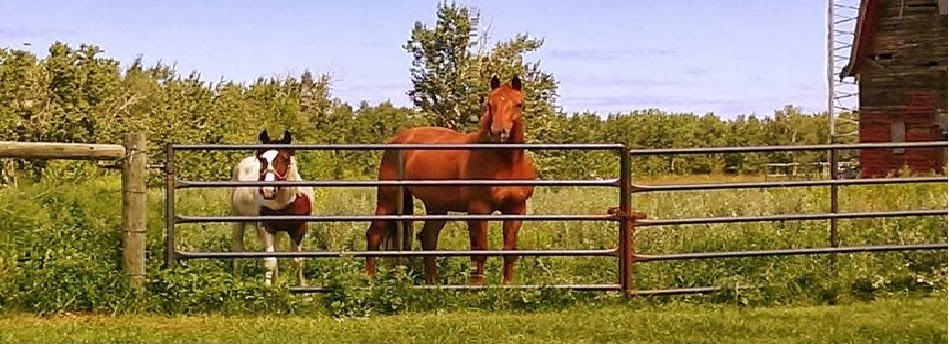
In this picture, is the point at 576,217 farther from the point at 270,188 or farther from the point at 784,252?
the point at 270,188

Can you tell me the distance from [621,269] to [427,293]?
134 cm

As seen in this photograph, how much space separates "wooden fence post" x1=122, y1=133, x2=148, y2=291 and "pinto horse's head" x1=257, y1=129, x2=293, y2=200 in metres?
1.40

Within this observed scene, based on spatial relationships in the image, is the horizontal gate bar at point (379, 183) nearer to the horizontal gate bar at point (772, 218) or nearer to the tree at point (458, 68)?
the horizontal gate bar at point (772, 218)

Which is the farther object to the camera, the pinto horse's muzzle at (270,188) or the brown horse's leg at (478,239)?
the pinto horse's muzzle at (270,188)

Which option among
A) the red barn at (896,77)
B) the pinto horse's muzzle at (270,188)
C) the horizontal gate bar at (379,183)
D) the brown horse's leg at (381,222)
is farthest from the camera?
the red barn at (896,77)

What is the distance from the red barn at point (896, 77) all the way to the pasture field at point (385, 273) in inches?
595

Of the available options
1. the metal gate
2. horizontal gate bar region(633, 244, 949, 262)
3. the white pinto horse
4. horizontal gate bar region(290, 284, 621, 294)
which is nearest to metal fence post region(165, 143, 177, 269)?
the metal gate

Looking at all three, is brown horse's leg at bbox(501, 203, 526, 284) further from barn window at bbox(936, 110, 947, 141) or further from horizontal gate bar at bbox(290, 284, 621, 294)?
barn window at bbox(936, 110, 947, 141)

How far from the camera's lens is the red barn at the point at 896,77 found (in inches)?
930

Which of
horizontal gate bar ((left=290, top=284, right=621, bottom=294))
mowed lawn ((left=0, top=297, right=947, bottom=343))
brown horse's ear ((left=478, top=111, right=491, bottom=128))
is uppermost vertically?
brown horse's ear ((left=478, top=111, right=491, bottom=128))

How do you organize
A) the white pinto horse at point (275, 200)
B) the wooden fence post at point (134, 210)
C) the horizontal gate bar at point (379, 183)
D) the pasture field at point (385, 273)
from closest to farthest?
the pasture field at point (385, 273), the wooden fence post at point (134, 210), the horizontal gate bar at point (379, 183), the white pinto horse at point (275, 200)

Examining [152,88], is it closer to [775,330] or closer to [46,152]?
[46,152]

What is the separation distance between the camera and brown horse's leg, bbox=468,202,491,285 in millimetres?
7938

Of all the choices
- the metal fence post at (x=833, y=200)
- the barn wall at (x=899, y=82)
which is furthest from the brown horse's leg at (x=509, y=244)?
the barn wall at (x=899, y=82)
